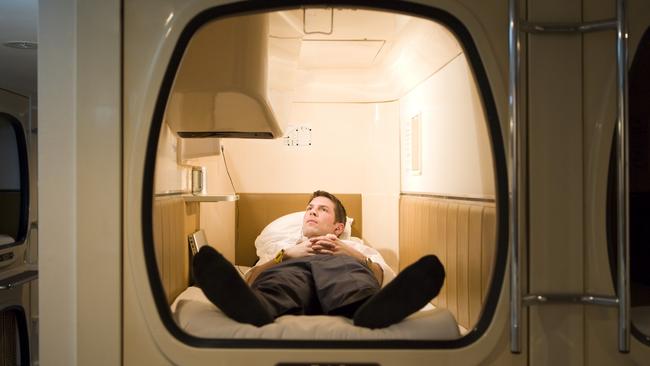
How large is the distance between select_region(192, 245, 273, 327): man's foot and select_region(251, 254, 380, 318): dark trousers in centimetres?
18

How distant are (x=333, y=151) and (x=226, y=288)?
6.88ft

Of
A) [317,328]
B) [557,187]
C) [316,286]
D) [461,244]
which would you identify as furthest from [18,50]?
[557,187]

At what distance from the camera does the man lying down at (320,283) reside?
4.79 feet

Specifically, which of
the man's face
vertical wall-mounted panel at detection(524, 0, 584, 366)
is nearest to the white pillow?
the man's face

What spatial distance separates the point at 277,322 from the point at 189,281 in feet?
3.54

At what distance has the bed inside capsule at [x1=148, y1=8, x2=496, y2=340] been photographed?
67.8 inches

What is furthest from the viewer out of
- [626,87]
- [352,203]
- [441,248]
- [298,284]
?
[352,203]

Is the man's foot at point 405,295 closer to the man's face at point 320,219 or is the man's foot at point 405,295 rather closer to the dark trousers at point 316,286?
the dark trousers at point 316,286

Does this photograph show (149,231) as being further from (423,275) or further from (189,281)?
(189,281)

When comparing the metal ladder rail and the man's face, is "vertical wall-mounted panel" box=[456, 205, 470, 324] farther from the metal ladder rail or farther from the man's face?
the man's face

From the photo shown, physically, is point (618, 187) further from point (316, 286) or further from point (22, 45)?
point (22, 45)

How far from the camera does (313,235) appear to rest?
9.40 ft

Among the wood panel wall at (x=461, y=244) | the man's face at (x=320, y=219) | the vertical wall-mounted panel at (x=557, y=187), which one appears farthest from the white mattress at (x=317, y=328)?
the man's face at (x=320, y=219)

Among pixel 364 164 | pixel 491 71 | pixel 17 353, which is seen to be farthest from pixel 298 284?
pixel 17 353
